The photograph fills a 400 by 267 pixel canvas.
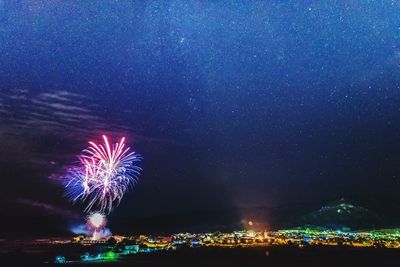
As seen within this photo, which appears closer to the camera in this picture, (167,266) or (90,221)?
(167,266)

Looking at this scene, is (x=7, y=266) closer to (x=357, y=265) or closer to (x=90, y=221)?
(x=90, y=221)

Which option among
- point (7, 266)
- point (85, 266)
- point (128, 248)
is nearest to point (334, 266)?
point (85, 266)

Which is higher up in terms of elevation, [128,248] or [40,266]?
[128,248]

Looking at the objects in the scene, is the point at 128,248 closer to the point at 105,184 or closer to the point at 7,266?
the point at 7,266

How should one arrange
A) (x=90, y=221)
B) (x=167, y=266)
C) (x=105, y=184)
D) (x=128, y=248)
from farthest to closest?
(x=128, y=248) < (x=90, y=221) < (x=167, y=266) < (x=105, y=184)

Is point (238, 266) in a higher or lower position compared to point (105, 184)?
lower

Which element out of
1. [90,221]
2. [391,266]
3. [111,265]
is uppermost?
[90,221]

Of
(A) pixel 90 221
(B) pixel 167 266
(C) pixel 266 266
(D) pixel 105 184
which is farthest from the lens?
(A) pixel 90 221

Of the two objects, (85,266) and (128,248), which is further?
(128,248)

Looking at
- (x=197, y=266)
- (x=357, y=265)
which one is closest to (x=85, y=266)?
(x=197, y=266)
